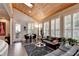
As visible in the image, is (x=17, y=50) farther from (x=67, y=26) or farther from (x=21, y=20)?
(x=67, y=26)

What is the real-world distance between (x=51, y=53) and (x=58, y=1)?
1284 millimetres

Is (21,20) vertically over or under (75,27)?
over

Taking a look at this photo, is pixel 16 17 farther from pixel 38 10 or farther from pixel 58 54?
pixel 58 54

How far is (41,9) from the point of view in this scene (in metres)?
3.08

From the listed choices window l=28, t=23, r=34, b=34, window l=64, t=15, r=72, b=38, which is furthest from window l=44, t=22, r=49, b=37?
window l=64, t=15, r=72, b=38

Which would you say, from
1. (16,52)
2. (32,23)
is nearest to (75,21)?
(32,23)

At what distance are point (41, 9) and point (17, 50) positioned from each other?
1230 millimetres

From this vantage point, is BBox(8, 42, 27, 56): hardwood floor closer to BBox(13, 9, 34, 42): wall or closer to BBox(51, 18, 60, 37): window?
BBox(13, 9, 34, 42): wall

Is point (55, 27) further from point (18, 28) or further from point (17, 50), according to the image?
point (17, 50)

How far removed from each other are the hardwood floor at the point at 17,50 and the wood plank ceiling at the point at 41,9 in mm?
832

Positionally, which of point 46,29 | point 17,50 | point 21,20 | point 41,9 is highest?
point 41,9

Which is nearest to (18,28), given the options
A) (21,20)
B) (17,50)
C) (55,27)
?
(21,20)

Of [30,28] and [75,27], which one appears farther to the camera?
[30,28]

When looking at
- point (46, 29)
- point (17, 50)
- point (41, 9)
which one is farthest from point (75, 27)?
point (17, 50)
